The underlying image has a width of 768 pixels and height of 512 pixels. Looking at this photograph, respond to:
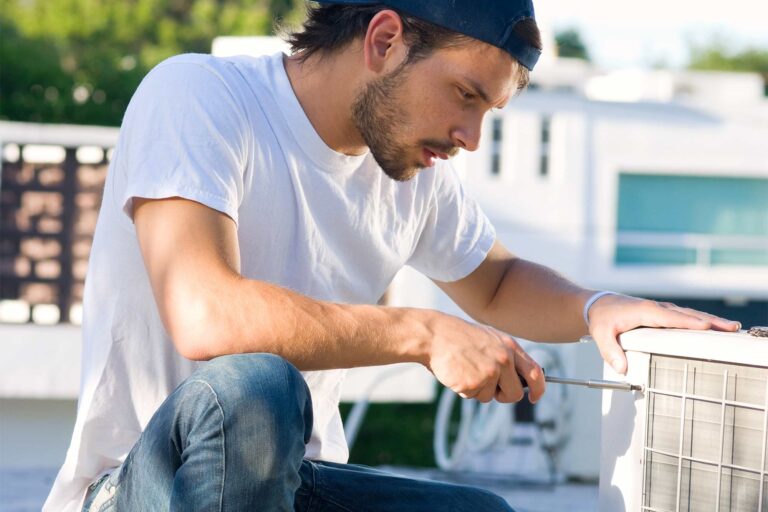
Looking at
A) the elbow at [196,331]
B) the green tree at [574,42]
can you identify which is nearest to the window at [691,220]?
the elbow at [196,331]

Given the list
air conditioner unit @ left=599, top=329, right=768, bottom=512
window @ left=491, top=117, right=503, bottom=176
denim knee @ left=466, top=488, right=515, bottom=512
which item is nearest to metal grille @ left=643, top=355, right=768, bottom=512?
air conditioner unit @ left=599, top=329, right=768, bottom=512

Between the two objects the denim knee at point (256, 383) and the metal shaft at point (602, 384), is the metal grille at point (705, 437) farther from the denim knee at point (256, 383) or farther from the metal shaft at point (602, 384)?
the denim knee at point (256, 383)

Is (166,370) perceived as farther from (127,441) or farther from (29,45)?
(29,45)

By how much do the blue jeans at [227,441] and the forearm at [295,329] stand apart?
0.26 ft

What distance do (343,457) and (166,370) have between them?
37cm

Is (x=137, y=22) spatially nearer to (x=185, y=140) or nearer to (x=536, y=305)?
(x=536, y=305)

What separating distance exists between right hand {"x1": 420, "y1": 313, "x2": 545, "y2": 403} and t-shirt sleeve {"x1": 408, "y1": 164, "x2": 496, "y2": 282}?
0.60 metres

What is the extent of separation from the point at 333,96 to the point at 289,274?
29 cm

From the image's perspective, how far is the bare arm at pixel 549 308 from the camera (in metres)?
1.79

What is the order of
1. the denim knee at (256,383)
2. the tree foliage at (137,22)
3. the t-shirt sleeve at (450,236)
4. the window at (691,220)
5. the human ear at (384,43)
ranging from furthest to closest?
1. the tree foliage at (137,22)
2. the window at (691,220)
3. the t-shirt sleeve at (450,236)
4. the human ear at (384,43)
5. the denim knee at (256,383)

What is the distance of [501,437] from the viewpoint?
7352 mm

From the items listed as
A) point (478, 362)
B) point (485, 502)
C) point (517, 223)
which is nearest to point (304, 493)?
point (485, 502)

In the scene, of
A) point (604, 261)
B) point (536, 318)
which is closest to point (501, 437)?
point (604, 261)

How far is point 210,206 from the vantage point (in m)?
1.70
